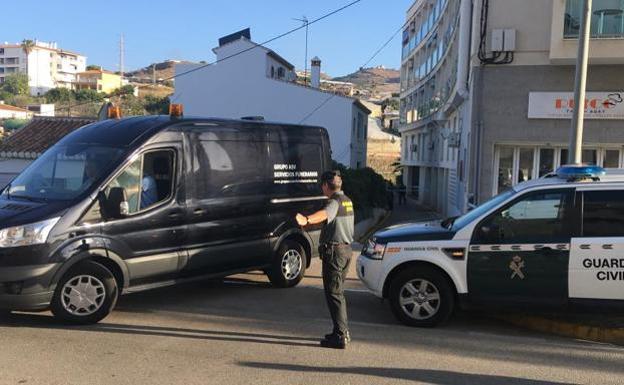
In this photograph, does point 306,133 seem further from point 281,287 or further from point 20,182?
point 20,182

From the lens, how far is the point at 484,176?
51.4 ft

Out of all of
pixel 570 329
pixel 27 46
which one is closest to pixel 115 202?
pixel 570 329

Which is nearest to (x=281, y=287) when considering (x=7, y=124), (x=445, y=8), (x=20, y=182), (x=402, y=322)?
(x=402, y=322)

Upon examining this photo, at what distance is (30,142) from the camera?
77.6ft

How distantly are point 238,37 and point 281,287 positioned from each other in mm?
26904

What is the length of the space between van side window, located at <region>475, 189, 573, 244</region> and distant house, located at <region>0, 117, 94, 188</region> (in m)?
19.2

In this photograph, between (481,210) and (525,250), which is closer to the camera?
(525,250)

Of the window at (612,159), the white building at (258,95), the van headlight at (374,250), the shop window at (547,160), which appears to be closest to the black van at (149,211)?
the van headlight at (374,250)

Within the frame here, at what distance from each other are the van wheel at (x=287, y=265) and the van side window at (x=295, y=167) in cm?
80

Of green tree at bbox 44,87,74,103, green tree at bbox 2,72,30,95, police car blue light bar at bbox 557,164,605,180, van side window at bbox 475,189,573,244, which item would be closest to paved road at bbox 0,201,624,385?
van side window at bbox 475,189,573,244

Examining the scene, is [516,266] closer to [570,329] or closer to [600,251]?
[600,251]

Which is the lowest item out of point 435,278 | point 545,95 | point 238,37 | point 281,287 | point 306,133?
point 281,287

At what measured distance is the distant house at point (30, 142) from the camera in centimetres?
2261

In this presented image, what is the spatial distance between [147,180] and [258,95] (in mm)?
25141
